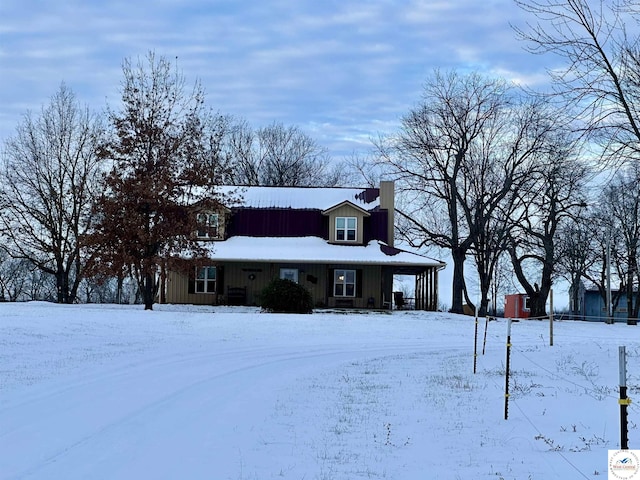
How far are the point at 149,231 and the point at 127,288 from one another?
59140 mm

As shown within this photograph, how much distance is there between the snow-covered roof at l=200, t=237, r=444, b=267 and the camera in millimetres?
37594

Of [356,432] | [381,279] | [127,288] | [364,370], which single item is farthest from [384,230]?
[127,288]

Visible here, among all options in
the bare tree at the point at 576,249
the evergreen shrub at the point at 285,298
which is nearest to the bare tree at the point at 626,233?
the bare tree at the point at 576,249

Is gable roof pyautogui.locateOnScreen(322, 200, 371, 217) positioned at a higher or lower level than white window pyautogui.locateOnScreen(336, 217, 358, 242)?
higher

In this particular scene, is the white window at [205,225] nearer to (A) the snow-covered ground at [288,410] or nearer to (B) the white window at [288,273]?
(B) the white window at [288,273]

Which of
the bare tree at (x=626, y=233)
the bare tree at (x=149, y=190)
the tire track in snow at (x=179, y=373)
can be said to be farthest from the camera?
the bare tree at (x=626, y=233)

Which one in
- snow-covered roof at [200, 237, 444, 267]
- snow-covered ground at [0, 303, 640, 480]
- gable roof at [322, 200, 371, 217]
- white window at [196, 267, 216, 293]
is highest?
gable roof at [322, 200, 371, 217]

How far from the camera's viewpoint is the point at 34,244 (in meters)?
41.7

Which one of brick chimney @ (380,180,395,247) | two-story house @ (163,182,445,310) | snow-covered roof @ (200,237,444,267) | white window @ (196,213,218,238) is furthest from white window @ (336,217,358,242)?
white window @ (196,213,218,238)

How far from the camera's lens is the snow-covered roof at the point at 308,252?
3759cm

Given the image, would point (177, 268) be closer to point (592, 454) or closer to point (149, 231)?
point (149, 231)

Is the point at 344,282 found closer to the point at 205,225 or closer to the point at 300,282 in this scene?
the point at 300,282

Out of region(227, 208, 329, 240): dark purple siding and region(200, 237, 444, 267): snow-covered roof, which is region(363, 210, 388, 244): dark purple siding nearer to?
region(200, 237, 444, 267): snow-covered roof

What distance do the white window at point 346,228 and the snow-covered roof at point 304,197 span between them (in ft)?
4.06
